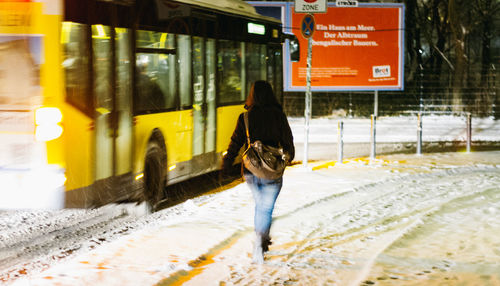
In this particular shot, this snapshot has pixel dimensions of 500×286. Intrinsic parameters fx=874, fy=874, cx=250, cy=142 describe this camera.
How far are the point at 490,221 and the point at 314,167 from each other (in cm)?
590

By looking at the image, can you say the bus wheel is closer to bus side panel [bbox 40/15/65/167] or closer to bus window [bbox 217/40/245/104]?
bus side panel [bbox 40/15/65/167]

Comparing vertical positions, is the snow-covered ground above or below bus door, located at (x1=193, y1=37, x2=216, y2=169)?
below

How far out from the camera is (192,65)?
40.3 ft

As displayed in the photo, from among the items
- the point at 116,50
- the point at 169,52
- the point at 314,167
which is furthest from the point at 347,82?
the point at 116,50

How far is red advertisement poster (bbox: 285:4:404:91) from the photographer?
2786cm

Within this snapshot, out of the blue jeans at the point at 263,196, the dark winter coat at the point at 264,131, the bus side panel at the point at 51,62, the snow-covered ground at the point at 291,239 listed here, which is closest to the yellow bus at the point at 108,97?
the bus side panel at the point at 51,62

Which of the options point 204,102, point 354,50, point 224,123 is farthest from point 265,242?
point 354,50

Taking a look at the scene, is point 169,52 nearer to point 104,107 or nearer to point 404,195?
point 104,107

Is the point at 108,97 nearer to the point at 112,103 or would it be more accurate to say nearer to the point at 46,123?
the point at 112,103

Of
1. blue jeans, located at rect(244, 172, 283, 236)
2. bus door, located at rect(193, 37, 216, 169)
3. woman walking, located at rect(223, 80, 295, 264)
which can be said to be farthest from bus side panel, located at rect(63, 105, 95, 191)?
bus door, located at rect(193, 37, 216, 169)

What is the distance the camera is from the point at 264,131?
7.42 metres

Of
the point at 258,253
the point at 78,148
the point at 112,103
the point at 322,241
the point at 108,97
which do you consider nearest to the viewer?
the point at 258,253

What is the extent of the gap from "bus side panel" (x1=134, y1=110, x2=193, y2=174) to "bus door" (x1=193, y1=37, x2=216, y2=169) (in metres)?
0.29

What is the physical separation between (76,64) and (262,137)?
2.37 meters
